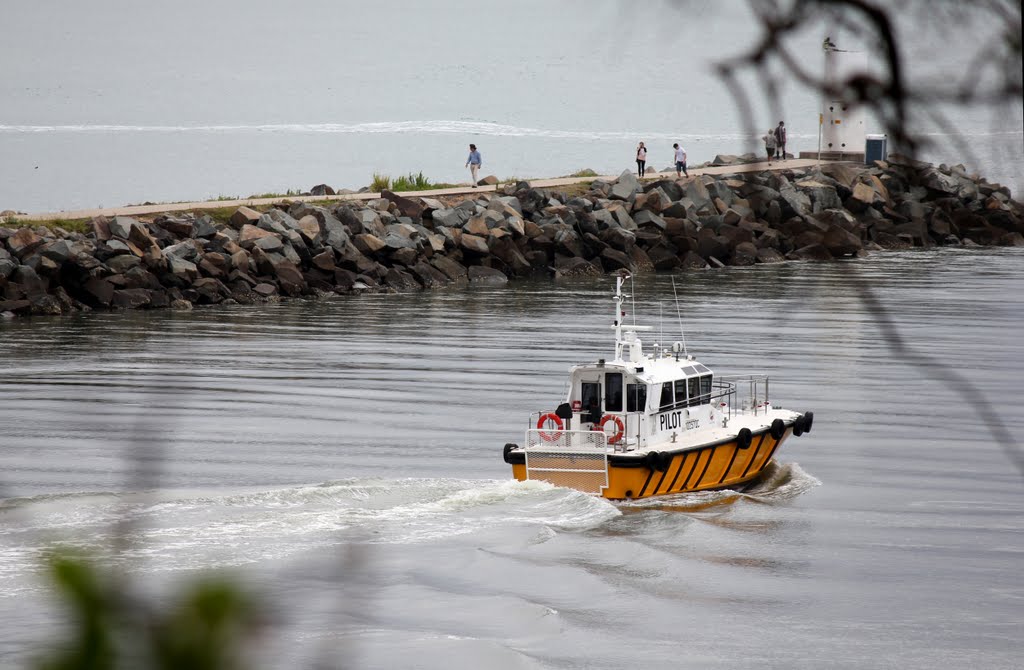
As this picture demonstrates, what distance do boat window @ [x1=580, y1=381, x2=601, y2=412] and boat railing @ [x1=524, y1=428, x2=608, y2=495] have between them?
2.09 feet

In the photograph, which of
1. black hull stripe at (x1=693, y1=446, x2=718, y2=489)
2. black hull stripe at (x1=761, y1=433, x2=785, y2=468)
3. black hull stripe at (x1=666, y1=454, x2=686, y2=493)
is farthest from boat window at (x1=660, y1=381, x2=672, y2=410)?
black hull stripe at (x1=761, y1=433, x2=785, y2=468)

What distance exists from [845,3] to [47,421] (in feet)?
85.0

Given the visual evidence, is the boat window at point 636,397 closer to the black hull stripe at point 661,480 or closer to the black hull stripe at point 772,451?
the black hull stripe at point 661,480

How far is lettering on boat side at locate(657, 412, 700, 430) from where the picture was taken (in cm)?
2172

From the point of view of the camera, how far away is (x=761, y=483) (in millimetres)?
23500

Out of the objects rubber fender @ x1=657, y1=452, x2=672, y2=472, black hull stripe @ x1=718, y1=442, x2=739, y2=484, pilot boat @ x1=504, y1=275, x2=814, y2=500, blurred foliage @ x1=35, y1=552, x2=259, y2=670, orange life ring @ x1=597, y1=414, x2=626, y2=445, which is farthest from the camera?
black hull stripe @ x1=718, y1=442, x2=739, y2=484

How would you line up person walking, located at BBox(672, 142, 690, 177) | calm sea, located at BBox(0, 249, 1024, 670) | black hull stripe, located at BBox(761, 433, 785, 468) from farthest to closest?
person walking, located at BBox(672, 142, 690, 177)
black hull stripe, located at BBox(761, 433, 785, 468)
calm sea, located at BBox(0, 249, 1024, 670)

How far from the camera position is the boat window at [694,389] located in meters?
22.4

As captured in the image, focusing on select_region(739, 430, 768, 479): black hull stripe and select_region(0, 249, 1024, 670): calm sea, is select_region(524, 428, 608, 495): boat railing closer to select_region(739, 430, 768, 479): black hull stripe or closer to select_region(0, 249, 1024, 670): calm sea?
select_region(0, 249, 1024, 670): calm sea

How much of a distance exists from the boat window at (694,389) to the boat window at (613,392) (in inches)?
62.0

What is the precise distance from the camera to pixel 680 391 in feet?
72.5

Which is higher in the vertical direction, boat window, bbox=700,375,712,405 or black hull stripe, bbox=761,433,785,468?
boat window, bbox=700,375,712,405

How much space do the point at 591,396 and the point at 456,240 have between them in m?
29.8

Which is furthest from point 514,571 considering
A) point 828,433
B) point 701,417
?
point 828,433
